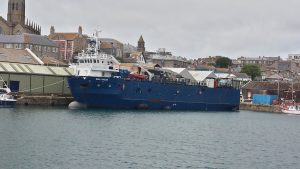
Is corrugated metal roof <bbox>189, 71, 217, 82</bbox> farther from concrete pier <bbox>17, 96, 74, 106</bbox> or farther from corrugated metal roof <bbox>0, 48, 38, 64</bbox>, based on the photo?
concrete pier <bbox>17, 96, 74, 106</bbox>

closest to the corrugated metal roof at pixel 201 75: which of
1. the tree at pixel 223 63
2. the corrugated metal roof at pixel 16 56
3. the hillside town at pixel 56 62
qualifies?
the hillside town at pixel 56 62

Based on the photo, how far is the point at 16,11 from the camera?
13150 cm

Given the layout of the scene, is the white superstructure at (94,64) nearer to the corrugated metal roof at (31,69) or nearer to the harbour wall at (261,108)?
the corrugated metal roof at (31,69)

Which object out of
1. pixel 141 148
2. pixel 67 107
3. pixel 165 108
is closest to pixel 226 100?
pixel 165 108

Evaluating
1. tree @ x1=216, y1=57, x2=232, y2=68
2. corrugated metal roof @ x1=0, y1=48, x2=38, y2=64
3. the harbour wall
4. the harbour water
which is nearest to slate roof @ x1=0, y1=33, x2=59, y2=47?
corrugated metal roof @ x1=0, y1=48, x2=38, y2=64

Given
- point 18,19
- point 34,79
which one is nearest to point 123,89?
point 34,79

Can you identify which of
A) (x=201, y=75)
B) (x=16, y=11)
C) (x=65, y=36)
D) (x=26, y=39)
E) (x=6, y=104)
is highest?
(x=16, y=11)

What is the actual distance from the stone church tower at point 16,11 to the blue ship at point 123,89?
208ft

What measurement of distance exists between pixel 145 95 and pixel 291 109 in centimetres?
2780

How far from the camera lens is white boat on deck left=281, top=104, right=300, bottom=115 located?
8281 cm

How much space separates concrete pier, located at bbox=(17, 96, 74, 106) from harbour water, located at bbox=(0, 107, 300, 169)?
8135 millimetres

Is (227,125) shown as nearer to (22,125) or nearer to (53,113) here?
(53,113)

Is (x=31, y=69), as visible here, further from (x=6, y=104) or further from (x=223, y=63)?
(x=223, y=63)

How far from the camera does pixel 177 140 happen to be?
129 feet
